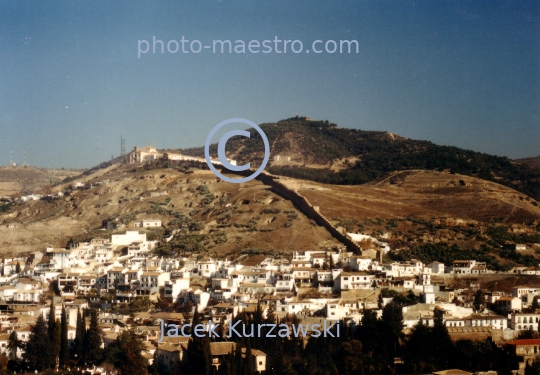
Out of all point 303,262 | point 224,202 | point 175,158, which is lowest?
A: point 303,262

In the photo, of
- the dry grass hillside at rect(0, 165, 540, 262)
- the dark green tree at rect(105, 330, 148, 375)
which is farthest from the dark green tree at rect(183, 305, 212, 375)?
the dry grass hillside at rect(0, 165, 540, 262)

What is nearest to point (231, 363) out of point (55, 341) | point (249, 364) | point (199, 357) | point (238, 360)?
point (238, 360)

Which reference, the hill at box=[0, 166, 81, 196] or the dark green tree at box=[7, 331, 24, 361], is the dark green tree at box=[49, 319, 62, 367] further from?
the hill at box=[0, 166, 81, 196]

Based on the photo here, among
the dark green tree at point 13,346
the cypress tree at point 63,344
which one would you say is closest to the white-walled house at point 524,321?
the cypress tree at point 63,344

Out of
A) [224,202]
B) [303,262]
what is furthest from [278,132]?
[303,262]

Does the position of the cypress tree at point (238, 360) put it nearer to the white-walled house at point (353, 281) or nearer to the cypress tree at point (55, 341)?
the cypress tree at point (55, 341)

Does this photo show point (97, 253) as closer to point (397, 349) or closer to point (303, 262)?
point (303, 262)
